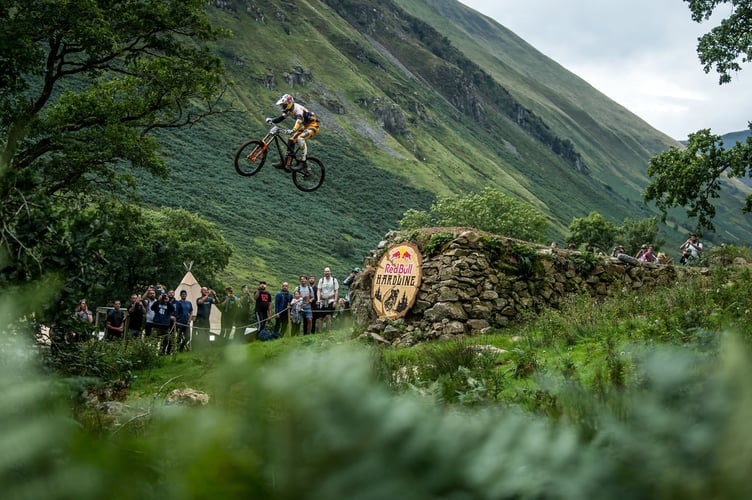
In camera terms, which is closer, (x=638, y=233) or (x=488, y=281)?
(x=488, y=281)

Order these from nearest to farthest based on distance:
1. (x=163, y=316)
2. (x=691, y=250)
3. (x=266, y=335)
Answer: (x=266, y=335) < (x=163, y=316) < (x=691, y=250)

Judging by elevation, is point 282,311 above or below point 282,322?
above

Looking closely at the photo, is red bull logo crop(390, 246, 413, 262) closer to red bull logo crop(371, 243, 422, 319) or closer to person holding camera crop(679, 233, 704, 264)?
red bull logo crop(371, 243, 422, 319)

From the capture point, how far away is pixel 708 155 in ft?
53.7

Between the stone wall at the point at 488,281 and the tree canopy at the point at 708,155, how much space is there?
2.44 m

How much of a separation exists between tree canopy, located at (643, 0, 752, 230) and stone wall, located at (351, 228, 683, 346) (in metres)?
2.44

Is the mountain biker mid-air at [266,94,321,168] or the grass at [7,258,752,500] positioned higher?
the grass at [7,258,752,500]

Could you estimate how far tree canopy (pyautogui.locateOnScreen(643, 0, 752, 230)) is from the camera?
1617cm

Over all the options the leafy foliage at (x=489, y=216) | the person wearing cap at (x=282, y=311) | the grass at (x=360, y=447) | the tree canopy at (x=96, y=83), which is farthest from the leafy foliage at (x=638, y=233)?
the grass at (x=360, y=447)

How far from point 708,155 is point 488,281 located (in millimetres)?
6990

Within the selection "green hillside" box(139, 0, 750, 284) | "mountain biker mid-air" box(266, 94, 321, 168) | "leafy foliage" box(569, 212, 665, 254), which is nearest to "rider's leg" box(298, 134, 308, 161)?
"mountain biker mid-air" box(266, 94, 321, 168)

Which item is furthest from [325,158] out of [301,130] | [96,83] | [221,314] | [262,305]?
[221,314]

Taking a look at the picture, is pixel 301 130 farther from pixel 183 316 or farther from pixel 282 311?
pixel 183 316

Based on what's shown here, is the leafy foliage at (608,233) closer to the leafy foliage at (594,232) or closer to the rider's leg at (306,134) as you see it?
the leafy foliage at (594,232)
